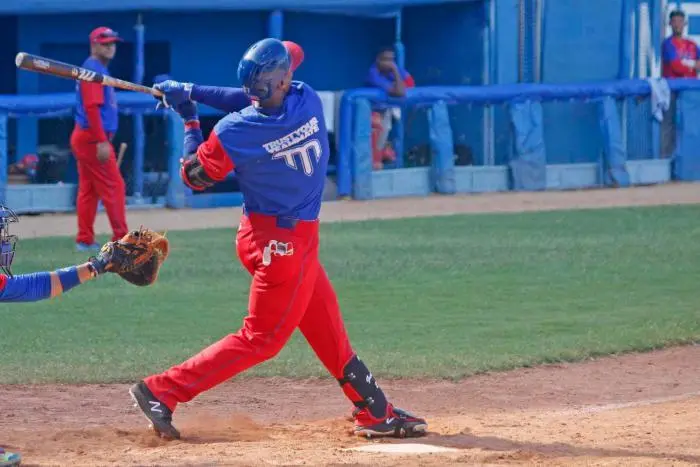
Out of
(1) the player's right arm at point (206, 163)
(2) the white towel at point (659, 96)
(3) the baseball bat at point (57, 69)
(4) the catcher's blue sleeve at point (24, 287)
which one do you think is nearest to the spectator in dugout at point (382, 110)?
(2) the white towel at point (659, 96)

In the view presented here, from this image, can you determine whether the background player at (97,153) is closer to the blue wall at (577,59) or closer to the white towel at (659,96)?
the blue wall at (577,59)

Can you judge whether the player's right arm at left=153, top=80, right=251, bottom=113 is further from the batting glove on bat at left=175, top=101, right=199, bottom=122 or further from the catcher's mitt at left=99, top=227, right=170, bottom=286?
the catcher's mitt at left=99, top=227, right=170, bottom=286

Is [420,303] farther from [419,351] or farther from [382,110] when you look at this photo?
[382,110]

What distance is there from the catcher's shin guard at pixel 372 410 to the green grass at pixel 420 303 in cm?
153

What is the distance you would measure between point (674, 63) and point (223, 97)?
14509 mm

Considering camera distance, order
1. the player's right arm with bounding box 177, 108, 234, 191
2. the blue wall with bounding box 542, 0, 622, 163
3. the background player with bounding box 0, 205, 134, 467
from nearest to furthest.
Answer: the background player with bounding box 0, 205, 134, 467 → the player's right arm with bounding box 177, 108, 234, 191 → the blue wall with bounding box 542, 0, 622, 163

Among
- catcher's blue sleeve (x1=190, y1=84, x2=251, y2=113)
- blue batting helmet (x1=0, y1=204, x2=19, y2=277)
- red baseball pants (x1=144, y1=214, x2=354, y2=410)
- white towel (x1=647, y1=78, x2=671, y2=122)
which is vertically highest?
white towel (x1=647, y1=78, x2=671, y2=122)

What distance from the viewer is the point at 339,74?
19.8 metres

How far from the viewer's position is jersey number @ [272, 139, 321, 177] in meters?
5.90

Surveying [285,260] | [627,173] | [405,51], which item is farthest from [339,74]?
[285,260]

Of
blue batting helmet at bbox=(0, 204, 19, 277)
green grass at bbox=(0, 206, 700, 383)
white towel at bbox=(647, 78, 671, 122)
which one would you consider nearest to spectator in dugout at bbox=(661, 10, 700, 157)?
white towel at bbox=(647, 78, 671, 122)

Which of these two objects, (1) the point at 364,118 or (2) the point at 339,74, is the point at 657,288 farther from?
(2) the point at 339,74

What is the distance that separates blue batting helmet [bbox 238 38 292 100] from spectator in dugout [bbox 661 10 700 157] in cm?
1449

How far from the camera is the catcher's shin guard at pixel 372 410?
247 inches
